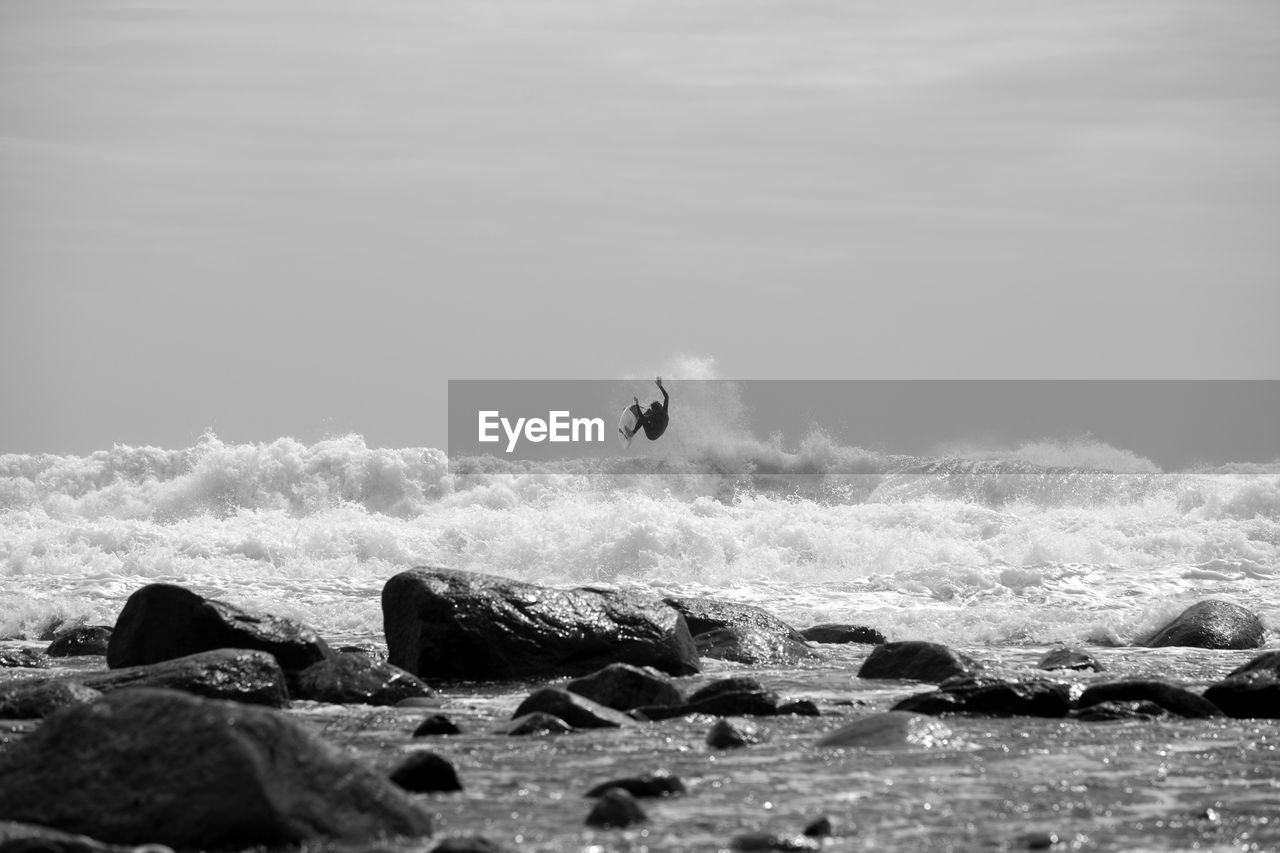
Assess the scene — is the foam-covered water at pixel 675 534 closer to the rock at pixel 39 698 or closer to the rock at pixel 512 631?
the rock at pixel 512 631

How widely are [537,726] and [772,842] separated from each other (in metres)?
3.43

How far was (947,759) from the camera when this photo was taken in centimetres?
887

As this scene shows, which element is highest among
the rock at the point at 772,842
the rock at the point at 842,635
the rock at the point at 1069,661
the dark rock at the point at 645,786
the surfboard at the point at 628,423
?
the surfboard at the point at 628,423

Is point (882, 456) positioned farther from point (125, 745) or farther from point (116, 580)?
point (125, 745)

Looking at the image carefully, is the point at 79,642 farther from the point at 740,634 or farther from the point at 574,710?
the point at 574,710

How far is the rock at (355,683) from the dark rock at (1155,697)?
15.1ft

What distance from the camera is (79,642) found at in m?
15.1

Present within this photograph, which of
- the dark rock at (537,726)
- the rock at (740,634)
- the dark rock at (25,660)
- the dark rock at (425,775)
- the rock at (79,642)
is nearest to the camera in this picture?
the dark rock at (425,775)

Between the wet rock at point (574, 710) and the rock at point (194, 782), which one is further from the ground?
the rock at point (194, 782)

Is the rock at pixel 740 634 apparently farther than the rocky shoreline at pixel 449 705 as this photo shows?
Yes

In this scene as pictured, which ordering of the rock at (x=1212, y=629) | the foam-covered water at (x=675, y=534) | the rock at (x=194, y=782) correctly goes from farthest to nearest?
1. the foam-covered water at (x=675, y=534)
2. the rock at (x=1212, y=629)
3. the rock at (x=194, y=782)

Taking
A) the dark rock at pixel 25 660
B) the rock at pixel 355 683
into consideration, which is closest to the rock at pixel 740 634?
the rock at pixel 355 683

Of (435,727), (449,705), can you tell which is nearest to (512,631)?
(449,705)

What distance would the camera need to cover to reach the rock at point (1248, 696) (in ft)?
35.2
